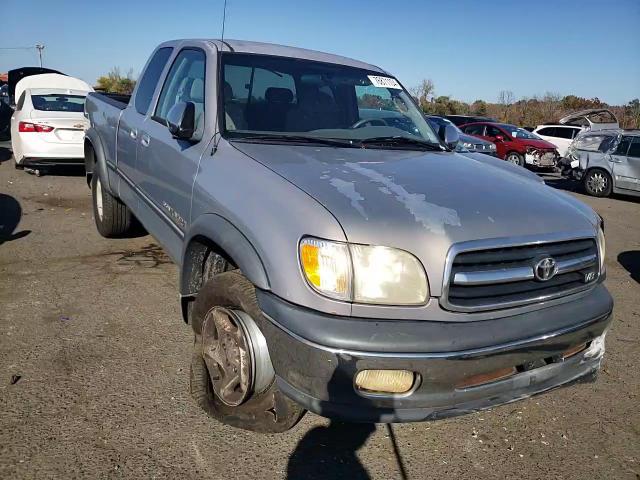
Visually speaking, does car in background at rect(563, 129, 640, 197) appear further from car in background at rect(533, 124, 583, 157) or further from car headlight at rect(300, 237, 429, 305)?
car headlight at rect(300, 237, 429, 305)

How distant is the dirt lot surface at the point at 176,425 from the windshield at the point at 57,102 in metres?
5.99

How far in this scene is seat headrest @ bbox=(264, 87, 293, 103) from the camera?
3.35 metres

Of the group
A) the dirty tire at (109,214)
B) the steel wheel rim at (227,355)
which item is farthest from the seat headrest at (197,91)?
the dirty tire at (109,214)

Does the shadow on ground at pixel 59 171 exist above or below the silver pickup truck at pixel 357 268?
below

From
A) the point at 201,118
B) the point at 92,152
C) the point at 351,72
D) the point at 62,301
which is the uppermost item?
the point at 351,72

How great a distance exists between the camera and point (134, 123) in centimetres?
427

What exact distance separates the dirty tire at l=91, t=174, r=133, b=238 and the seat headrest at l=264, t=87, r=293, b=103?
260 cm

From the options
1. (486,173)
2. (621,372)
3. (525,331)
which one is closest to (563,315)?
(525,331)

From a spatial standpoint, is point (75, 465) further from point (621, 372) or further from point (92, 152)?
point (92, 152)

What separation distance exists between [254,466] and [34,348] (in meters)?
1.80

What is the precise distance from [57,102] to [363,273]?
9.17 metres

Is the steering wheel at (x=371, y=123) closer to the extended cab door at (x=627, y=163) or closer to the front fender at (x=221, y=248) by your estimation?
the front fender at (x=221, y=248)

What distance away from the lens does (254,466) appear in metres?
2.46

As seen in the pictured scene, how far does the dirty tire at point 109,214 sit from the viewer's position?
17.8 feet
